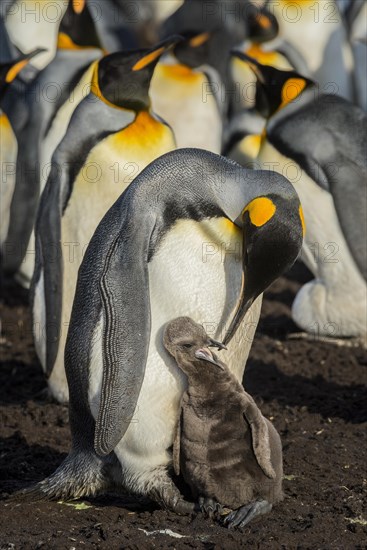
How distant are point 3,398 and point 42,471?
111 cm

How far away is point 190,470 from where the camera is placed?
3.68 meters

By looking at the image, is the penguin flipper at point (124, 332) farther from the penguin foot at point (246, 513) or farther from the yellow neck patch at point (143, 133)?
the yellow neck patch at point (143, 133)

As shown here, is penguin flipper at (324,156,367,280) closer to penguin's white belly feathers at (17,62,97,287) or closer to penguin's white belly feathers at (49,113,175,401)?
penguin's white belly feathers at (49,113,175,401)

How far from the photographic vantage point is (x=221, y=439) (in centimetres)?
362

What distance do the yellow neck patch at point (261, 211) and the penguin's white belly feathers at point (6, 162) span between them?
3469 millimetres

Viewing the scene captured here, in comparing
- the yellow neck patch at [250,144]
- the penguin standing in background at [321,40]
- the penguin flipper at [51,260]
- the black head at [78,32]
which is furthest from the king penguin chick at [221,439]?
the penguin standing in background at [321,40]

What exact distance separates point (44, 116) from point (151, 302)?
3033 mm

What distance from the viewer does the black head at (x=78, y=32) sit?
6660 mm

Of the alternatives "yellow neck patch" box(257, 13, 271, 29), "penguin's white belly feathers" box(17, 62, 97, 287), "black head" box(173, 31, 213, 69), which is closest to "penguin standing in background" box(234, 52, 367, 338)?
"penguin's white belly feathers" box(17, 62, 97, 287)

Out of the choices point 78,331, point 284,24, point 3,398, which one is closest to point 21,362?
point 3,398

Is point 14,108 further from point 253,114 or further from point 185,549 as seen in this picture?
point 185,549

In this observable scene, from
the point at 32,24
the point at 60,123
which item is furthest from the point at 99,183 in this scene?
the point at 32,24

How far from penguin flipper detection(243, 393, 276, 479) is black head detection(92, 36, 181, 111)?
1.93m

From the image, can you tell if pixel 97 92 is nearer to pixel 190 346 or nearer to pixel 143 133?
pixel 143 133
